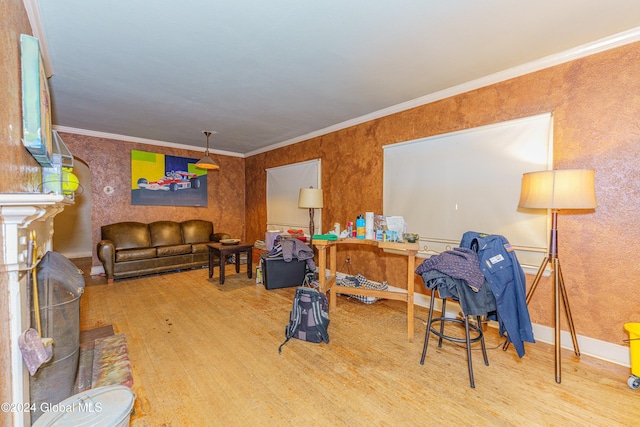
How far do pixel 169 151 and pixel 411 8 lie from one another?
17.7ft

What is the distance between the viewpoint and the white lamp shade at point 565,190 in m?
2.00

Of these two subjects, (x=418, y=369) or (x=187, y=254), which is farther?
(x=187, y=254)

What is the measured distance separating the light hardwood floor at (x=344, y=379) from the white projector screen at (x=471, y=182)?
1.02m

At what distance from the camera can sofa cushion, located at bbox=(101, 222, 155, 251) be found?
16.0 ft

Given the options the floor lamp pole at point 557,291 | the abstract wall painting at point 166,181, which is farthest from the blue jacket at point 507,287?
the abstract wall painting at point 166,181

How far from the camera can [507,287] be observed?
2078 millimetres

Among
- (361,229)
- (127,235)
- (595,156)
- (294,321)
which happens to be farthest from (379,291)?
(127,235)

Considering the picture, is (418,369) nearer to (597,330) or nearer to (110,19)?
(597,330)

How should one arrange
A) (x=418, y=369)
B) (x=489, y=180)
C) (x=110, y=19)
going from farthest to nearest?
(x=489, y=180), (x=418, y=369), (x=110, y=19)

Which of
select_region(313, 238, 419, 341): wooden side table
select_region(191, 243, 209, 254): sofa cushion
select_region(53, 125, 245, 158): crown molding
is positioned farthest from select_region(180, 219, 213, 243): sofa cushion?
select_region(313, 238, 419, 341): wooden side table

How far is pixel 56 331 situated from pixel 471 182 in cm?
366

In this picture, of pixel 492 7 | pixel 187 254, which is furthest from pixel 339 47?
pixel 187 254

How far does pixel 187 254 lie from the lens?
5207mm

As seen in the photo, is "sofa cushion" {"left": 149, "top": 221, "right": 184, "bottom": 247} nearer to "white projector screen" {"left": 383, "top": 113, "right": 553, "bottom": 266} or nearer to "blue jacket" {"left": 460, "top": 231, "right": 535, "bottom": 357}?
"white projector screen" {"left": 383, "top": 113, "right": 553, "bottom": 266}
